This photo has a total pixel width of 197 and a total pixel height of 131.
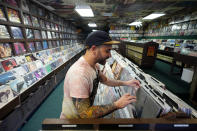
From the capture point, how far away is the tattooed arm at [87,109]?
0.67m

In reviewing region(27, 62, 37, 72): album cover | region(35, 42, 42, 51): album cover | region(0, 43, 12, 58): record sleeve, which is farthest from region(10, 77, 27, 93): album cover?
region(35, 42, 42, 51): album cover

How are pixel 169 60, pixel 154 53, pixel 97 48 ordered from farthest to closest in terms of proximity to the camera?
pixel 169 60 < pixel 154 53 < pixel 97 48

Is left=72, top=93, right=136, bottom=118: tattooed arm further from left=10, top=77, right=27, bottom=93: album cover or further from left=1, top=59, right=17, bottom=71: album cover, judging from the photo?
left=1, top=59, right=17, bottom=71: album cover

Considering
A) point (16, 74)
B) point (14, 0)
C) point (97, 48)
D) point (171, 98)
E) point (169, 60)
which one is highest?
point (14, 0)

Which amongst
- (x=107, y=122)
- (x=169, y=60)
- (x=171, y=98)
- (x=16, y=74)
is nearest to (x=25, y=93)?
(x=16, y=74)

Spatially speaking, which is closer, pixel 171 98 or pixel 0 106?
pixel 171 98

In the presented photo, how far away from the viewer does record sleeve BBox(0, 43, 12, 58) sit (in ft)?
6.60

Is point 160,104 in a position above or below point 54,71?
above

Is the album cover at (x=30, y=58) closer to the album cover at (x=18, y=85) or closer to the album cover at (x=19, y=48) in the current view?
the album cover at (x=19, y=48)

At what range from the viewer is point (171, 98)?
2.65 ft

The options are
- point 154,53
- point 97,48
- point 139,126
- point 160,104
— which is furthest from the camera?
point 154,53

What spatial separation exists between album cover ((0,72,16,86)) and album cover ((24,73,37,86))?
22cm

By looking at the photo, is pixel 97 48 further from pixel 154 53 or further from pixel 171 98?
pixel 154 53

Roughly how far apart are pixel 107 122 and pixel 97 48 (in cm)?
59
